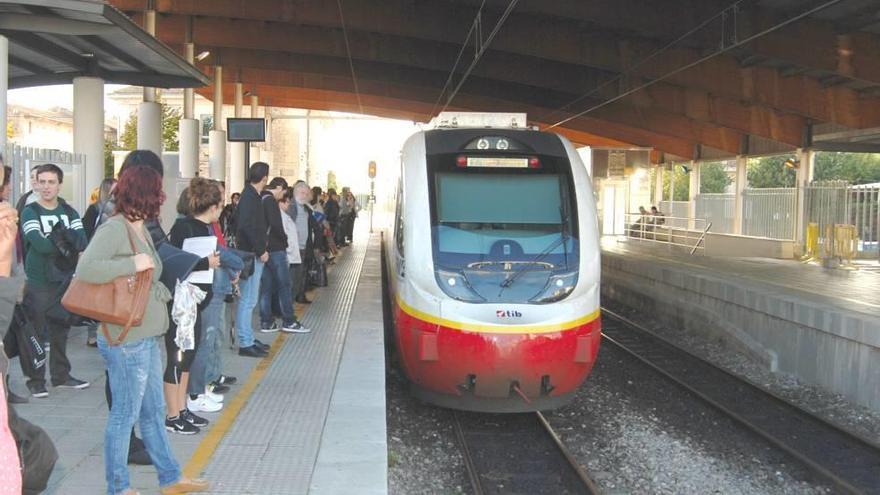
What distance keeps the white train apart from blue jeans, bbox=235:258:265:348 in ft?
4.55

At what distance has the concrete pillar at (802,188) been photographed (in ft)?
71.2

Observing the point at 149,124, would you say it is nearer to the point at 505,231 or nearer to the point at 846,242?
the point at 505,231

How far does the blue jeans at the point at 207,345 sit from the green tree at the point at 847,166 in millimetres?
52349

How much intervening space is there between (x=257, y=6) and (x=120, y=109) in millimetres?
36924

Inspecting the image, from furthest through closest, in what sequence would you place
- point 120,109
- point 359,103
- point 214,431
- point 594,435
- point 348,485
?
point 120,109
point 359,103
point 594,435
point 214,431
point 348,485

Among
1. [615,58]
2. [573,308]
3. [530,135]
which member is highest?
[615,58]

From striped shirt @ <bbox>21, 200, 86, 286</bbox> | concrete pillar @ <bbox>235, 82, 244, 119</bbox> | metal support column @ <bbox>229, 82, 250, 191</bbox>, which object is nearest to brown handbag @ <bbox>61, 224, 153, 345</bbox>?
striped shirt @ <bbox>21, 200, 86, 286</bbox>

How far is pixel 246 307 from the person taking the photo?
27.8 feet

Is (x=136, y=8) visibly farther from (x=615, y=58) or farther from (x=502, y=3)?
(x=615, y=58)

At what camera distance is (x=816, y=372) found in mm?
10445

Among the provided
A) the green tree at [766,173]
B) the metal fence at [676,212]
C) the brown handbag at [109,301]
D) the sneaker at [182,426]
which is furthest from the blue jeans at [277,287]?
the green tree at [766,173]

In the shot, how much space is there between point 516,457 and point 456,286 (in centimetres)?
157

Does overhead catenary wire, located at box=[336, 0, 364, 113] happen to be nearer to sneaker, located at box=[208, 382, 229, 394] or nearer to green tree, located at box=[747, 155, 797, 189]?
sneaker, located at box=[208, 382, 229, 394]

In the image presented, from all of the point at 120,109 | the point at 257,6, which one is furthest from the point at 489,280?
the point at 120,109
